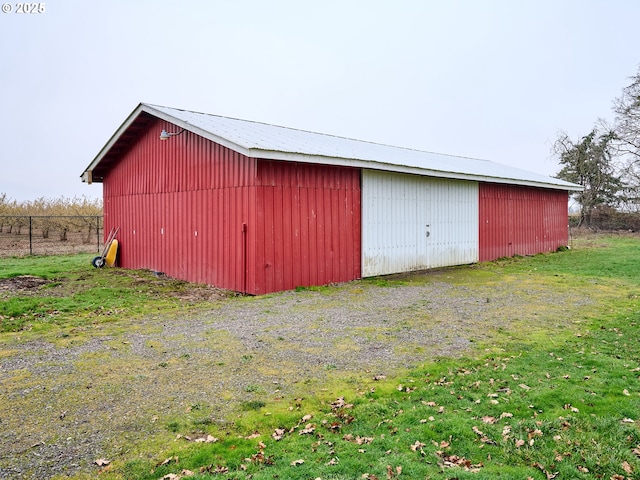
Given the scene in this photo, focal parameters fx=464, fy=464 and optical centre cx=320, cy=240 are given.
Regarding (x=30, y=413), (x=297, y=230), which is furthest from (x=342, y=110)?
(x=30, y=413)

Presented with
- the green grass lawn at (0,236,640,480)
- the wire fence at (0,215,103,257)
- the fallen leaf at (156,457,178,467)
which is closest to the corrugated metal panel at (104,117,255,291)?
the green grass lawn at (0,236,640,480)

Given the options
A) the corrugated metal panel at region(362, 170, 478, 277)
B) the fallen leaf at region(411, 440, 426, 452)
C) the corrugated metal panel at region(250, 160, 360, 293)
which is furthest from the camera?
the corrugated metal panel at region(362, 170, 478, 277)

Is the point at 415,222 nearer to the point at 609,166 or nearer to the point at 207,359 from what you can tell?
the point at 207,359

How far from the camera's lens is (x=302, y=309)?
25.3 ft

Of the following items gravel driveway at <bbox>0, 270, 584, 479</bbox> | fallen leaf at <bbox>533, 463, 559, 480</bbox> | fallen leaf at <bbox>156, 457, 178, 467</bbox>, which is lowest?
fallen leaf at <bbox>533, 463, 559, 480</bbox>

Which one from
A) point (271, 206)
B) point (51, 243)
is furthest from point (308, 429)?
point (51, 243)

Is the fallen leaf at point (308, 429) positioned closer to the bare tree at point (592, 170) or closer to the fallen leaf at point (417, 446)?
the fallen leaf at point (417, 446)

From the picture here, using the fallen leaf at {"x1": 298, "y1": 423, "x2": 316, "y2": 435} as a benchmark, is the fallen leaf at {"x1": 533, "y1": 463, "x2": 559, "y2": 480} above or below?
below

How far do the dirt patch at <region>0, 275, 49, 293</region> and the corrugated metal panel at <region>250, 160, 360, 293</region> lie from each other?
469cm

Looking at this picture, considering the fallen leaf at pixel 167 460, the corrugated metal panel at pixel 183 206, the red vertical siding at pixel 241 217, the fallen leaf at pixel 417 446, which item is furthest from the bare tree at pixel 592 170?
the fallen leaf at pixel 167 460

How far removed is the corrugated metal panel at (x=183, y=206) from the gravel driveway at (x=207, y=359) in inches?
65.0

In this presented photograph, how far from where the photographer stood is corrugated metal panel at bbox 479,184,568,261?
609 inches

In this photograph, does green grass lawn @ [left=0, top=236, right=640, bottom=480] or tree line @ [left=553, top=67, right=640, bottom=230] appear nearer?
green grass lawn @ [left=0, top=236, right=640, bottom=480]

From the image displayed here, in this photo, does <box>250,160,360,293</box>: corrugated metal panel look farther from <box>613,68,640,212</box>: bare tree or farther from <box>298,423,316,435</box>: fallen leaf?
<box>613,68,640,212</box>: bare tree
